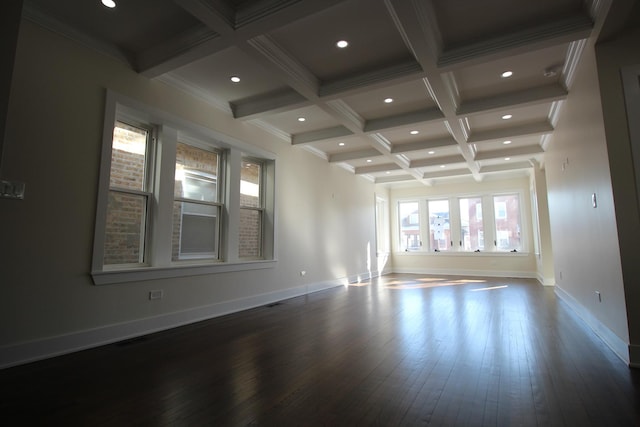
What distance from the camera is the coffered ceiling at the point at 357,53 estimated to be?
2812 millimetres

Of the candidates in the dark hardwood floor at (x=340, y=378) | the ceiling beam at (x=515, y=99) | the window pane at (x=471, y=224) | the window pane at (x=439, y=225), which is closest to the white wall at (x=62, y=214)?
the dark hardwood floor at (x=340, y=378)

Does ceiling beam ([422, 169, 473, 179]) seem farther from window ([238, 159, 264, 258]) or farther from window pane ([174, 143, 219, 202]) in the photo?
window pane ([174, 143, 219, 202])

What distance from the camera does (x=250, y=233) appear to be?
5.48 meters

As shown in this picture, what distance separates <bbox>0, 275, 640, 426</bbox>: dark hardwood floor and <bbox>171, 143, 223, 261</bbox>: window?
105cm

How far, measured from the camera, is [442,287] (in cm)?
718

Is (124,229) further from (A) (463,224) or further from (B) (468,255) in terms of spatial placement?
(A) (463,224)

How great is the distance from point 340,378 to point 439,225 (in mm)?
8865

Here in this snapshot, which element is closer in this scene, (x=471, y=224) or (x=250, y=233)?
(x=250, y=233)

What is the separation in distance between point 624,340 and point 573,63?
283 centimetres

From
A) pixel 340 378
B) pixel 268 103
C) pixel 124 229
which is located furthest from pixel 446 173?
pixel 124 229

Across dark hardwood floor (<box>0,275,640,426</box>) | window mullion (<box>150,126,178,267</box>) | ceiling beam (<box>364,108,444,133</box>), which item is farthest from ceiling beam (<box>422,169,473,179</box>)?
window mullion (<box>150,126,178,267</box>)

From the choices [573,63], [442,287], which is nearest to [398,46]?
[573,63]

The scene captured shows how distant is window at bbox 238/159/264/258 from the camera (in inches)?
211

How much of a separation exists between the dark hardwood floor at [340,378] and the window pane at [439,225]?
6290 millimetres
